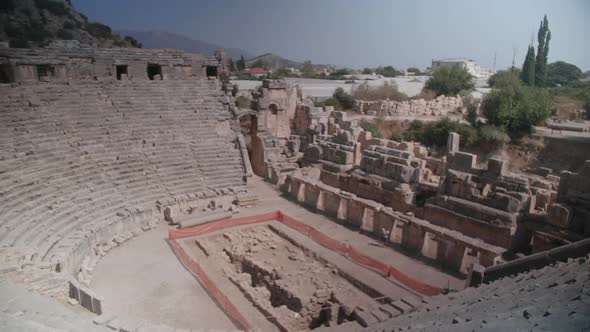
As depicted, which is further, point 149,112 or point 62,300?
point 149,112

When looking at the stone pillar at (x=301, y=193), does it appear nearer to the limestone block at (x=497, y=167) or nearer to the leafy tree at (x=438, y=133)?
the limestone block at (x=497, y=167)

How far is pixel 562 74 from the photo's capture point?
61.2 metres

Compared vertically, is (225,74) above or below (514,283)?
above

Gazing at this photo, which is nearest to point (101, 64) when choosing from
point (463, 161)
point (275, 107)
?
point (275, 107)

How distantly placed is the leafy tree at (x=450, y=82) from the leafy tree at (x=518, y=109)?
1096 cm

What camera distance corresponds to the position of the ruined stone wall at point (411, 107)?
Result: 3253 centimetres

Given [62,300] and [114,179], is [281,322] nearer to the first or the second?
[62,300]

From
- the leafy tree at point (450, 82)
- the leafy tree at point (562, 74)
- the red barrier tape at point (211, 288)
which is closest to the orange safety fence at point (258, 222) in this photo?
the red barrier tape at point (211, 288)

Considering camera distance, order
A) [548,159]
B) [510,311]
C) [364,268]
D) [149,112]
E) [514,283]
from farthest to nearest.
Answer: [548,159] → [149,112] → [364,268] → [514,283] → [510,311]

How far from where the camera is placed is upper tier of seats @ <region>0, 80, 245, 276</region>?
11.8m

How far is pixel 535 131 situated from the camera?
28.1 metres

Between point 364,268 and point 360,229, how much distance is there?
2.74 metres

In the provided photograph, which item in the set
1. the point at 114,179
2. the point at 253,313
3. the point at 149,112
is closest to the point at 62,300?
the point at 253,313

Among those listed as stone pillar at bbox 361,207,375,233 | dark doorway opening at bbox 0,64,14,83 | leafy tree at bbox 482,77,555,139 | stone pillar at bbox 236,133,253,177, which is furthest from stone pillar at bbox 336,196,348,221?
leafy tree at bbox 482,77,555,139
